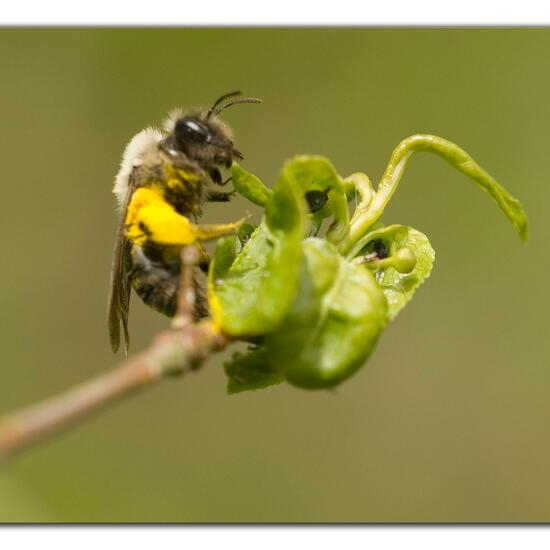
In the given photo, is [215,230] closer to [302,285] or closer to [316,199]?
[316,199]

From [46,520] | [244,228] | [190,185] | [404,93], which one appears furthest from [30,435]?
[404,93]

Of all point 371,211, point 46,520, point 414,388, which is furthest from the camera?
point 414,388

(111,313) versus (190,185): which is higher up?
(190,185)

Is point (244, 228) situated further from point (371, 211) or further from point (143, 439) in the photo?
point (143, 439)

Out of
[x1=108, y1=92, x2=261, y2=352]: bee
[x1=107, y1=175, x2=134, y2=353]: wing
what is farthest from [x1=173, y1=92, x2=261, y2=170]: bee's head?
[x1=107, y1=175, x2=134, y2=353]: wing

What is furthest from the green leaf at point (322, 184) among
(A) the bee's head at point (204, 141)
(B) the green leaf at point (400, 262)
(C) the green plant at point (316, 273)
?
(A) the bee's head at point (204, 141)

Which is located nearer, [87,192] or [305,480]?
[305,480]

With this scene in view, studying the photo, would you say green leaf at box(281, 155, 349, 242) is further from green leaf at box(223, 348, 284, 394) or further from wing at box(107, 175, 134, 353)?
wing at box(107, 175, 134, 353)
